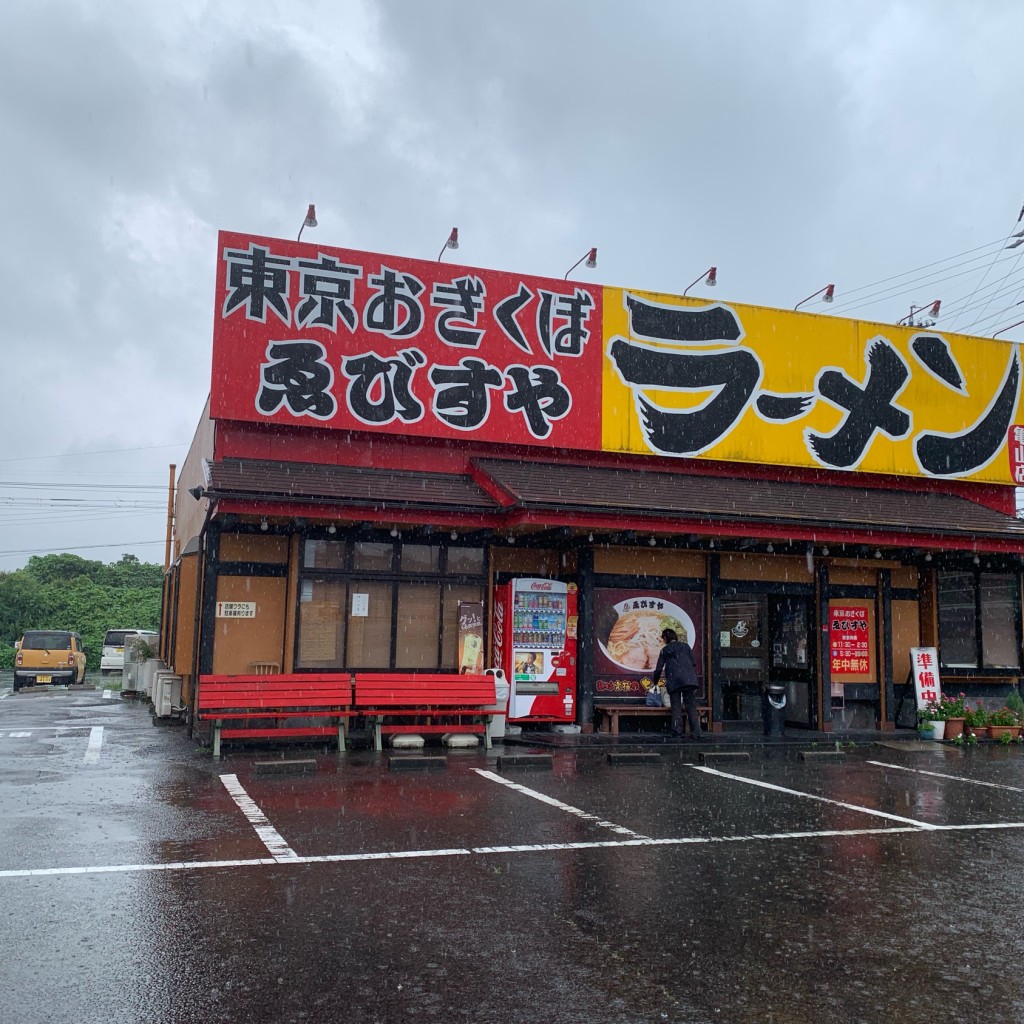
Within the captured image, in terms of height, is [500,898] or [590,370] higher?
[590,370]

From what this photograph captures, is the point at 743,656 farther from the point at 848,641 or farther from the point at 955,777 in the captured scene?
the point at 955,777

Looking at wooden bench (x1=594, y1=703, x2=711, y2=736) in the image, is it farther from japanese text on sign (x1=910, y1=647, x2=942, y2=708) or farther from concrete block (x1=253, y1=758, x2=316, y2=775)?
concrete block (x1=253, y1=758, x2=316, y2=775)

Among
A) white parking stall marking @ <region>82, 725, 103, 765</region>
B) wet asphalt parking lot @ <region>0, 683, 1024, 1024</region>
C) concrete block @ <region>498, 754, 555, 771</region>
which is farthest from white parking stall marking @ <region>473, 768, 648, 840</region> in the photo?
white parking stall marking @ <region>82, 725, 103, 765</region>

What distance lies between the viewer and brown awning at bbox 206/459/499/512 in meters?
12.9

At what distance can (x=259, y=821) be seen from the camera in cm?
798

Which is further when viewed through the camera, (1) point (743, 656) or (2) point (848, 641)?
(1) point (743, 656)

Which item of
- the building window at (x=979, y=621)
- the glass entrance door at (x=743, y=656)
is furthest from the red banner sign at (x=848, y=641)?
the building window at (x=979, y=621)

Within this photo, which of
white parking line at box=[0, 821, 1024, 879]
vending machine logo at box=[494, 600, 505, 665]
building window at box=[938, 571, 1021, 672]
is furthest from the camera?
building window at box=[938, 571, 1021, 672]

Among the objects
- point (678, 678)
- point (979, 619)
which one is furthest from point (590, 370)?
point (979, 619)

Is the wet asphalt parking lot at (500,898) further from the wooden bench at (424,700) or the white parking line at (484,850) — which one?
the wooden bench at (424,700)

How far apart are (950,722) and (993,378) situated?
741 centimetres

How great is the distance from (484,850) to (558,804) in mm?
2015

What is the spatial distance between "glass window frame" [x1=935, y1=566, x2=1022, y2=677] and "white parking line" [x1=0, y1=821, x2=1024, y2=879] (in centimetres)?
904

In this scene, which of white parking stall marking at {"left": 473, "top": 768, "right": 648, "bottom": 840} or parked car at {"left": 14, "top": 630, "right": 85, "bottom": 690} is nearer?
white parking stall marking at {"left": 473, "top": 768, "right": 648, "bottom": 840}
